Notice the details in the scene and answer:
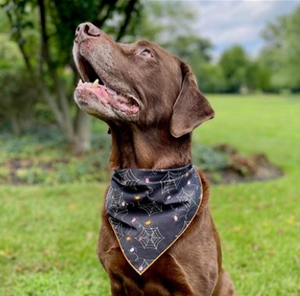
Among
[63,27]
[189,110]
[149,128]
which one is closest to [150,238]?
[149,128]

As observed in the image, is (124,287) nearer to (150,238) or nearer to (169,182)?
(150,238)

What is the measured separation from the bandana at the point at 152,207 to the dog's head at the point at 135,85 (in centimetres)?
32

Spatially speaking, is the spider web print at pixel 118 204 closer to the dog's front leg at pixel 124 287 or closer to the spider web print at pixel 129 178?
the spider web print at pixel 129 178

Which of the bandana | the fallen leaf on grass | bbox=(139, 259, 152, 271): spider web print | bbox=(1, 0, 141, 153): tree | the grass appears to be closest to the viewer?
bbox=(139, 259, 152, 271): spider web print

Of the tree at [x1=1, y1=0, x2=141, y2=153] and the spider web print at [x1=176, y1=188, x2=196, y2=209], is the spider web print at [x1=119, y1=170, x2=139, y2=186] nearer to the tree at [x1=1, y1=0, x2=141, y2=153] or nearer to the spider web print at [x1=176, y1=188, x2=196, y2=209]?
the spider web print at [x1=176, y1=188, x2=196, y2=209]

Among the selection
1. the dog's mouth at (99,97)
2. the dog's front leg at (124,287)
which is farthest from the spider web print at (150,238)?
the dog's mouth at (99,97)


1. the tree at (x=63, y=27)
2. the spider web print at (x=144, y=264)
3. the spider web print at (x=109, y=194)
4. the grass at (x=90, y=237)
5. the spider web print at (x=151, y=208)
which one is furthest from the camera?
the tree at (x=63, y=27)

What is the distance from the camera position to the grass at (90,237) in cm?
336

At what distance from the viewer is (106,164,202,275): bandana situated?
235 cm

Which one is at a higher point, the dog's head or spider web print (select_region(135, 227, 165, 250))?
the dog's head

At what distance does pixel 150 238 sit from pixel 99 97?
0.88 metres

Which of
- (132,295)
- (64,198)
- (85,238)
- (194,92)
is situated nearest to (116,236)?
(132,295)

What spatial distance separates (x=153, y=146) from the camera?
2461 mm

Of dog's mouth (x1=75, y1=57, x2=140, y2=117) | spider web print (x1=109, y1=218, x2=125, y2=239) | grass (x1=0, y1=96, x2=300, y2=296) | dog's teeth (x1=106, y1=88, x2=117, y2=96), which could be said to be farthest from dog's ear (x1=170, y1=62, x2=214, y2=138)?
grass (x1=0, y1=96, x2=300, y2=296)
